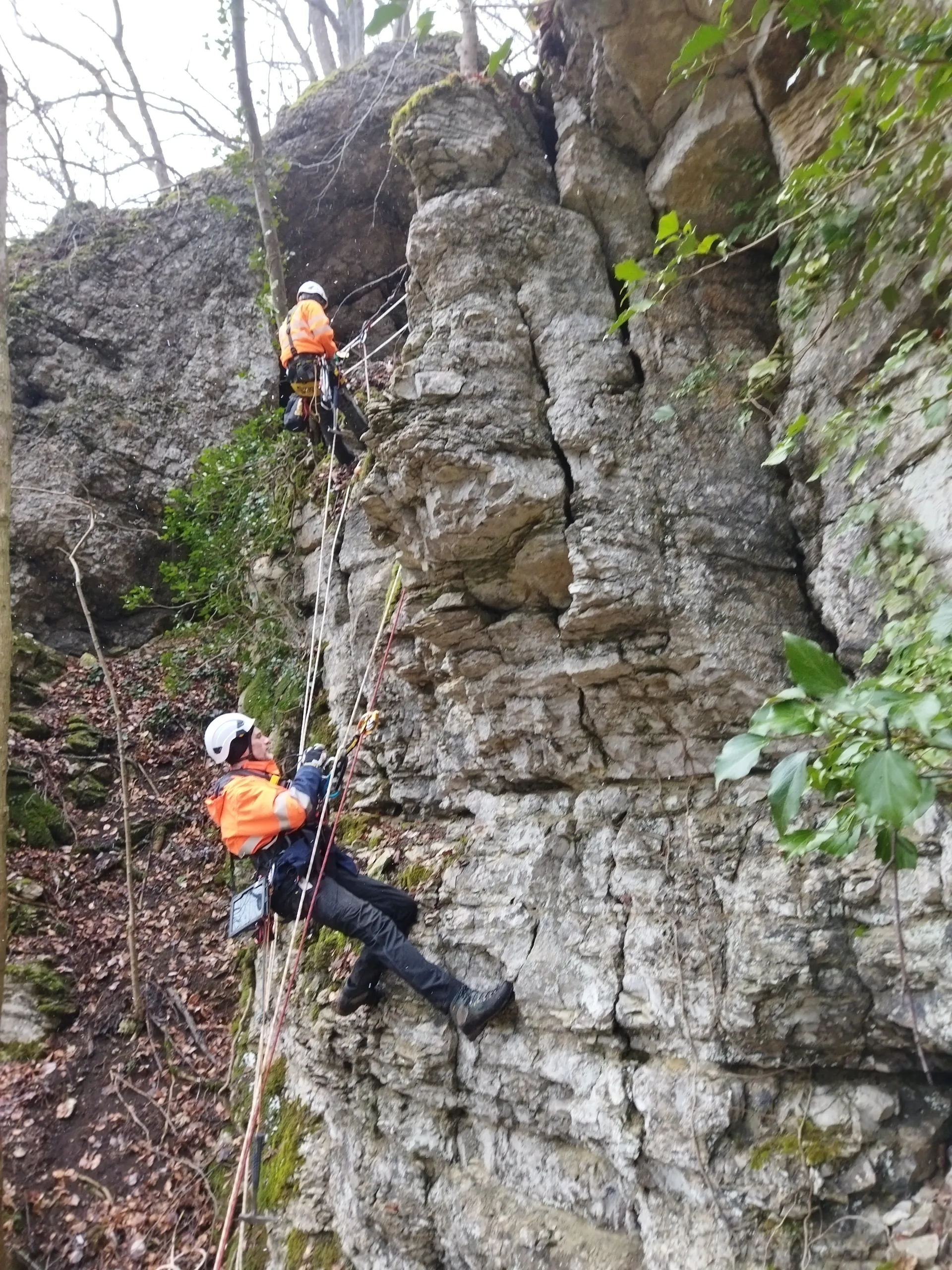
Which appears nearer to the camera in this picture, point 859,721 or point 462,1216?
point 859,721

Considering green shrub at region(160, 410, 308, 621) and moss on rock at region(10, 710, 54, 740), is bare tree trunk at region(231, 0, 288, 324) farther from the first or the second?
moss on rock at region(10, 710, 54, 740)

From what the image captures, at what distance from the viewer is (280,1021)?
3.73m

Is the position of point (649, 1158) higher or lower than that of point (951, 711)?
lower

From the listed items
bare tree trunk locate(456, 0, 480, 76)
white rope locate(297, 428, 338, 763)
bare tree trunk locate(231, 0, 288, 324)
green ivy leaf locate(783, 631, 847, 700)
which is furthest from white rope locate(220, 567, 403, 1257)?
bare tree trunk locate(231, 0, 288, 324)

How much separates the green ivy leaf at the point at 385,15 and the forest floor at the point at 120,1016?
6.06 metres

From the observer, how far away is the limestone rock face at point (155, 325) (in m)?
9.70

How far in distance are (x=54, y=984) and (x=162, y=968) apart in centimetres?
78

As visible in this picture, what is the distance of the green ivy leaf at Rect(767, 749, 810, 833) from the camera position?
1.69 m

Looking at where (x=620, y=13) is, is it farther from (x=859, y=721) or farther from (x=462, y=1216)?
(x=462, y=1216)

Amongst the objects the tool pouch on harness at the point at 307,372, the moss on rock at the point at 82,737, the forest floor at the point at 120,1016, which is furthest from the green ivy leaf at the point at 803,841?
the moss on rock at the point at 82,737

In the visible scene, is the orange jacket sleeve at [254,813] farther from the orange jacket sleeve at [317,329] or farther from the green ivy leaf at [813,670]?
the orange jacket sleeve at [317,329]

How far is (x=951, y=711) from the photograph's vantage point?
6.06 feet

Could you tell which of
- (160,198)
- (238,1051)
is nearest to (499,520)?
(238,1051)

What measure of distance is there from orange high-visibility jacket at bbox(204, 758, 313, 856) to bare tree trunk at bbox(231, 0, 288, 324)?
6.27 metres
